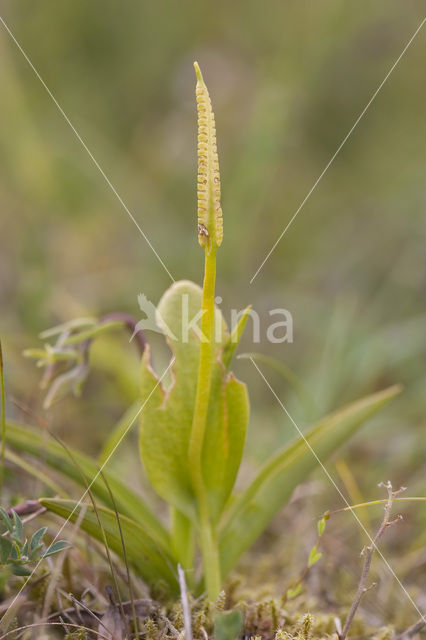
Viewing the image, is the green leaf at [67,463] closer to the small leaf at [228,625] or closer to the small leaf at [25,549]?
the small leaf at [25,549]

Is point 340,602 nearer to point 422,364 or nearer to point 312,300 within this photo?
point 422,364

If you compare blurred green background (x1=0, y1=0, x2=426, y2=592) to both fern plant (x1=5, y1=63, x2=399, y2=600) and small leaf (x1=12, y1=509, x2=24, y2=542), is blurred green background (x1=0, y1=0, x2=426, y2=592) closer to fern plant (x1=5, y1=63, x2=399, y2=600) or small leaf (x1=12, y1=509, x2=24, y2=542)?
fern plant (x1=5, y1=63, x2=399, y2=600)

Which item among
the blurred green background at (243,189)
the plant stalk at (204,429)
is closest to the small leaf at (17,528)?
the plant stalk at (204,429)

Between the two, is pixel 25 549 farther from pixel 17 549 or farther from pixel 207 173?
pixel 207 173

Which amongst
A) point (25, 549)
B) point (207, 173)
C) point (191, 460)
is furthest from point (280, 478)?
point (207, 173)

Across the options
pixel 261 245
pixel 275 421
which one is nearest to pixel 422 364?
pixel 275 421

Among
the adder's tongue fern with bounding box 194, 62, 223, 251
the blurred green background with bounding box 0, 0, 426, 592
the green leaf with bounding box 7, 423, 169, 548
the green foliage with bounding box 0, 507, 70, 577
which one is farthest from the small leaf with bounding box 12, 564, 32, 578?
the blurred green background with bounding box 0, 0, 426, 592
